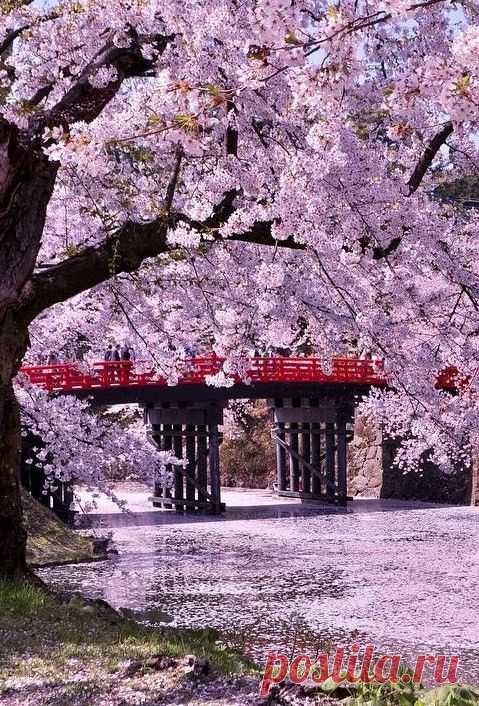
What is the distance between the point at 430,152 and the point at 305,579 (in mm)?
8764

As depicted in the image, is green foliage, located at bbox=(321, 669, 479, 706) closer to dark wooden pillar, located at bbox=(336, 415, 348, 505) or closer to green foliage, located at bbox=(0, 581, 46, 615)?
green foliage, located at bbox=(0, 581, 46, 615)

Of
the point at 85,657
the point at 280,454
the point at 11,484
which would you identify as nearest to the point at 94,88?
the point at 11,484

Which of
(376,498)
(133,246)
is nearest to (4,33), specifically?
(133,246)

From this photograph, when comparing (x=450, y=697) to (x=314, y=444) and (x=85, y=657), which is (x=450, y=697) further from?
(x=314, y=444)

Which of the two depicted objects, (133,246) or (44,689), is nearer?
(44,689)

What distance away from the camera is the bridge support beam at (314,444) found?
2636 cm

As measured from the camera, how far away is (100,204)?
9.20 metres

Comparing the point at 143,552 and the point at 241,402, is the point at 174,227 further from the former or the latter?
the point at 241,402

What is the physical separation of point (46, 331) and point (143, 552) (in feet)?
15.4

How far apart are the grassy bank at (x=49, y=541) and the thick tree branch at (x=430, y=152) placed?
30.2 feet

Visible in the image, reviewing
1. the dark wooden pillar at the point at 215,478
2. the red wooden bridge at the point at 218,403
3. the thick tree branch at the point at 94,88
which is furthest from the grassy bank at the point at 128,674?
the dark wooden pillar at the point at 215,478

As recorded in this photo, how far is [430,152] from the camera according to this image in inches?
269

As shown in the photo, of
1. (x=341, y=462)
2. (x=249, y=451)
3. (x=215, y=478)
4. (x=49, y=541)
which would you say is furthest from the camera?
(x=249, y=451)

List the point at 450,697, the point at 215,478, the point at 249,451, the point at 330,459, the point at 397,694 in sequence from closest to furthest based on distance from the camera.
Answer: the point at 450,697 < the point at 397,694 < the point at 215,478 < the point at 330,459 < the point at 249,451
